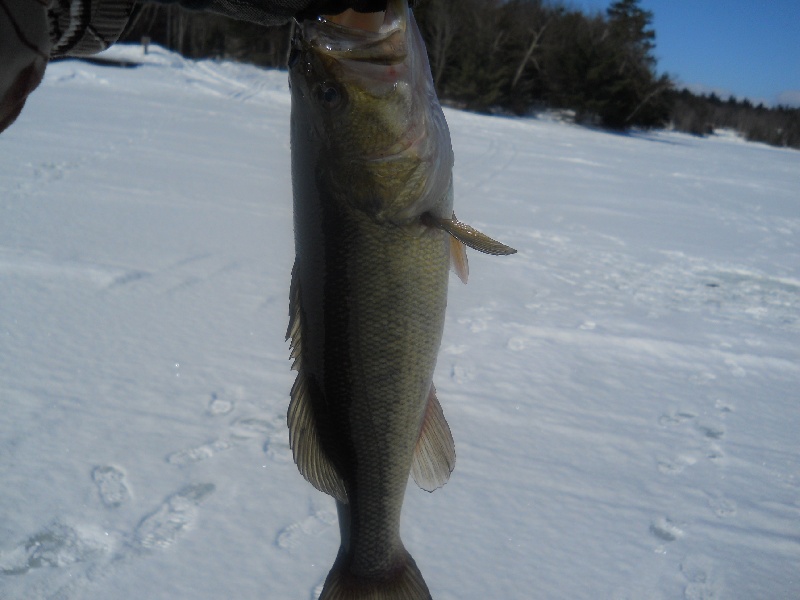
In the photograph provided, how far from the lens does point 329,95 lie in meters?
1.28

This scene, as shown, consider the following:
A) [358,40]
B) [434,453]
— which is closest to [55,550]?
[434,453]

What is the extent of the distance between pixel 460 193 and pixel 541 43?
25.1 meters

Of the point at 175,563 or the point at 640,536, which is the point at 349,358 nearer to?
the point at 175,563

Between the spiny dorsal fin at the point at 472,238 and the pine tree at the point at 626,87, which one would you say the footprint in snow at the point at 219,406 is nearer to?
the spiny dorsal fin at the point at 472,238

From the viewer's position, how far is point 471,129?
17.3m

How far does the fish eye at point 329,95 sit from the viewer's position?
127cm

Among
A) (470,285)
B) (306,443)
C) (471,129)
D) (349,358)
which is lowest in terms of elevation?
(470,285)

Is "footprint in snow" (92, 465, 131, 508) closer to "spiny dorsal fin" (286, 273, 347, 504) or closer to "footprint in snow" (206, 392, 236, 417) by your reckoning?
"footprint in snow" (206, 392, 236, 417)

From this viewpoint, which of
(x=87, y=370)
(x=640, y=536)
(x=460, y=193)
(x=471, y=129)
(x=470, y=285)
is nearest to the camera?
(x=640, y=536)

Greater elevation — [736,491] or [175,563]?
[736,491]

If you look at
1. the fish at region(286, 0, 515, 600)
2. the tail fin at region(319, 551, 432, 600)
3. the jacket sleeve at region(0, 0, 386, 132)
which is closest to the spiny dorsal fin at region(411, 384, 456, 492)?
the fish at region(286, 0, 515, 600)

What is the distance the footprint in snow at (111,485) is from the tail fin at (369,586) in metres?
1.34

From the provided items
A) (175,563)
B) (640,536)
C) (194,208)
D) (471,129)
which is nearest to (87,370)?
(175,563)

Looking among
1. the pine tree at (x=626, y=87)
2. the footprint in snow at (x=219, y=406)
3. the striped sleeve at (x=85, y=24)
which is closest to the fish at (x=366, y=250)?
the striped sleeve at (x=85, y=24)
